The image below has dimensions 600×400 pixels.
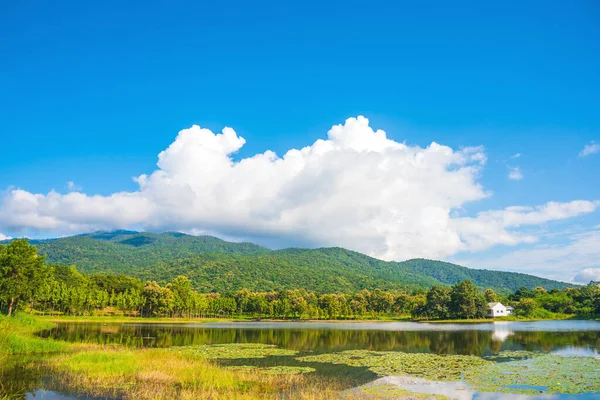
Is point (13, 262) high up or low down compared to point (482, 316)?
up

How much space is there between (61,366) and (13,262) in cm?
4256

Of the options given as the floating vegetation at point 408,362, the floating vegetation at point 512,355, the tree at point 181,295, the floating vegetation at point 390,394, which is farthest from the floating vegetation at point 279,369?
the tree at point 181,295

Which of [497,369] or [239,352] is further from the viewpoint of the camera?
[239,352]

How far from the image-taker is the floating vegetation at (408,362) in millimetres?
26094

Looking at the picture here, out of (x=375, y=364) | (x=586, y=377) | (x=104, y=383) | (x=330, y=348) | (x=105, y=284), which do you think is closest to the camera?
(x=104, y=383)

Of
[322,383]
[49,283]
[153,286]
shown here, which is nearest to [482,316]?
[153,286]

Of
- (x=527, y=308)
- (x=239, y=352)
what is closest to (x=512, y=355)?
(x=239, y=352)

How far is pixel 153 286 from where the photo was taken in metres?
123

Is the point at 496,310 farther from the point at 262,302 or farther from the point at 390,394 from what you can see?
the point at 390,394

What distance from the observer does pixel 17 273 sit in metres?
59.1

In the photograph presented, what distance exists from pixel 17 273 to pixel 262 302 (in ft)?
307

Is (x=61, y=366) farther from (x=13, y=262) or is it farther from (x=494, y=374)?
(x=13, y=262)

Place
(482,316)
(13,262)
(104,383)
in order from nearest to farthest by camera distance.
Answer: (104,383), (13,262), (482,316)

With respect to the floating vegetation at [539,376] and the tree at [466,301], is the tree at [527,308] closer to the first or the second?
the tree at [466,301]
